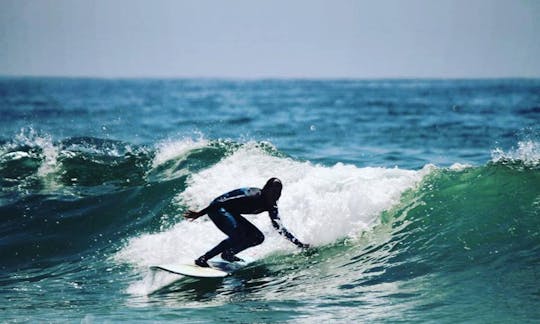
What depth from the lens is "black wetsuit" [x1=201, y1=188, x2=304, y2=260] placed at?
9.56 metres

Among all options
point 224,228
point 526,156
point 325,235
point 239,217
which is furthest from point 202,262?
point 526,156

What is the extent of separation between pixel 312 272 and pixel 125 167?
9637 mm

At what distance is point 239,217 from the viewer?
966cm

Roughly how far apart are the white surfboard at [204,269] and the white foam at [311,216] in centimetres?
73

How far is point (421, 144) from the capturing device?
27.0 m

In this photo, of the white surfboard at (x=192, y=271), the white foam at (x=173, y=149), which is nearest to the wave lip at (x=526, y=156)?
the white surfboard at (x=192, y=271)

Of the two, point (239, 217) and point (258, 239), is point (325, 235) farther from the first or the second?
point (239, 217)

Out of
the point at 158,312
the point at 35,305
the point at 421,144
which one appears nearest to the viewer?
the point at 158,312

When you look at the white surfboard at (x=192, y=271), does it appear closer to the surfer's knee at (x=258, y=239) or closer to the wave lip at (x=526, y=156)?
the surfer's knee at (x=258, y=239)

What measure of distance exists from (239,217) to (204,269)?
2.74 ft

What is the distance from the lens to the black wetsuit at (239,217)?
31.4 feet

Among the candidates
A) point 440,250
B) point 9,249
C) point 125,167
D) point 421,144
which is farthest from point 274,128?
point 440,250

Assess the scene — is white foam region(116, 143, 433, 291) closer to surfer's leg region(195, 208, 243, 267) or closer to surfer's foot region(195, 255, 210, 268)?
surfer's foot region(195, 255, 210, 268)

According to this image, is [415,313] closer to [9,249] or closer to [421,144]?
[9,249]
